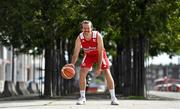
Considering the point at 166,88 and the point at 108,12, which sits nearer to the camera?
the point at 108,12

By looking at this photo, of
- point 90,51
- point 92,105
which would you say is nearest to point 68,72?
point 90,51

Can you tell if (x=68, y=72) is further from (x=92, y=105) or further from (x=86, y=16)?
(x=86, y=16)

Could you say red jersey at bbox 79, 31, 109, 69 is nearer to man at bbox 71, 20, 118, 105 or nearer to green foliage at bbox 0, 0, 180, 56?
man at bbox 71, 20, 118, 105

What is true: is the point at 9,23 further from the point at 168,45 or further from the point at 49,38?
the point at 168,45

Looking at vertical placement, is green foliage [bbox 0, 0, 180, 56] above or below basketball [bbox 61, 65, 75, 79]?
above

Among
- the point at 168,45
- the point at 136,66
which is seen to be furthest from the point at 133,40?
the point at 168,45

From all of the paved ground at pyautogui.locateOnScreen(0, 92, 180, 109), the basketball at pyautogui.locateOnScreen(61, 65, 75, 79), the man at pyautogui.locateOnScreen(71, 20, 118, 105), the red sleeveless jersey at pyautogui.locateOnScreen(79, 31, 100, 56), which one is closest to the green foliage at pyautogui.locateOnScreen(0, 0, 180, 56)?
the paved ground at pyautogui.locateOnScreen(0, 92, 180, 109)

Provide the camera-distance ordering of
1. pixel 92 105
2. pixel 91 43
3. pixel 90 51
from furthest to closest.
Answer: pixel 92 105
pixel 90 51
pixel 91 43

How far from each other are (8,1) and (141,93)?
7.28m

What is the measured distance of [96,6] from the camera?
27.3m

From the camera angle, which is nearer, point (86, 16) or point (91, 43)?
point (91, 43)

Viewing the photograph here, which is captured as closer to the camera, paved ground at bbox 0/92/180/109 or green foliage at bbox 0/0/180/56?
paved ground at bbox 0/92/180/109

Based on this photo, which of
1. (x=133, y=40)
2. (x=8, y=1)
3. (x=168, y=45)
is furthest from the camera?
(x=168, y=45)

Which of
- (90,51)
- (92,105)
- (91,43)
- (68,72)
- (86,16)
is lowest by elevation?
(92,105)
